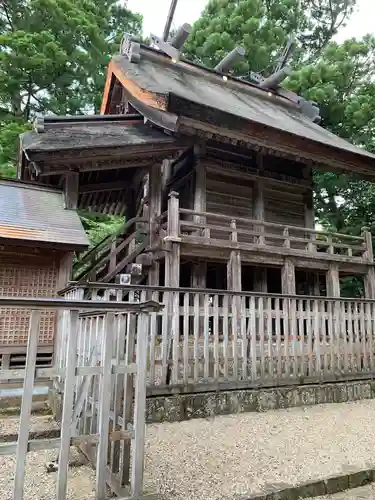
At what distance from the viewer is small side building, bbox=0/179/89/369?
635 cm

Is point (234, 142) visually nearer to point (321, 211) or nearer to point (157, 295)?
point (157, 295)

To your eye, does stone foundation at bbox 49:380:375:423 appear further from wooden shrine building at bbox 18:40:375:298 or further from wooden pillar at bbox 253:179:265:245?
wooden pillar at bbox 253:179:265:245

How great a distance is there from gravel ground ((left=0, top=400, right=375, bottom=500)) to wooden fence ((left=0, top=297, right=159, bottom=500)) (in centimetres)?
44

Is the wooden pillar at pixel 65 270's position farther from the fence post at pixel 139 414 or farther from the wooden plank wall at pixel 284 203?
the wooden plank wall at pixel 284 203

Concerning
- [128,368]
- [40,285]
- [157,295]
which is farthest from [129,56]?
[128,368]

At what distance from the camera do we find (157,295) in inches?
214

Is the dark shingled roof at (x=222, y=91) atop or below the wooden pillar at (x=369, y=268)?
atop

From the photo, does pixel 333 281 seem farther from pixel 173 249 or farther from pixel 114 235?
pixel 114 235

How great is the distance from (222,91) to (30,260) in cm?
1009

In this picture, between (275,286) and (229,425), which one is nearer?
(229,425)

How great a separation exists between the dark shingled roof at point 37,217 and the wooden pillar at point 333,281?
23.2 ft

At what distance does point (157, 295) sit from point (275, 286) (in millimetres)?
7887

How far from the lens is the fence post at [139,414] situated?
110 inches

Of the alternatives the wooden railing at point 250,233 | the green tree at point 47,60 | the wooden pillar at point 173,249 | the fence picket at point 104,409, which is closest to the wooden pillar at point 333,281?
the wooden railing at point 250,233
